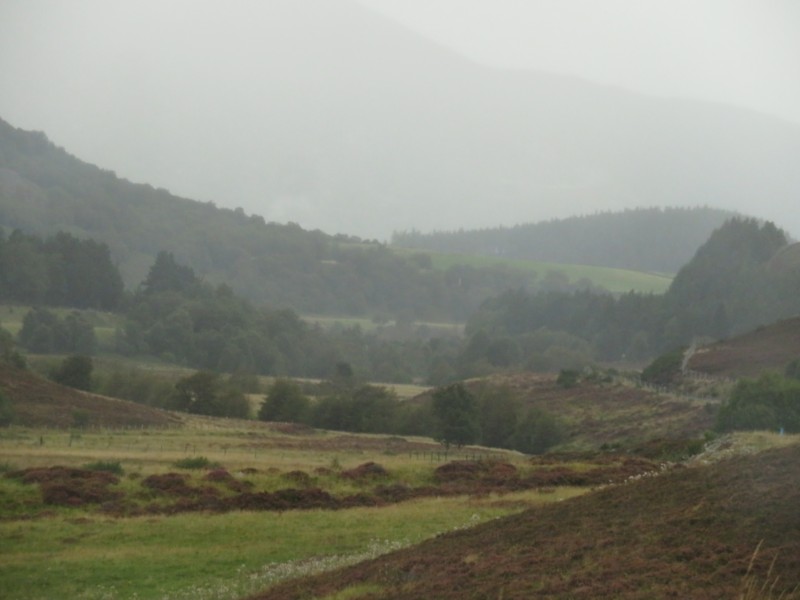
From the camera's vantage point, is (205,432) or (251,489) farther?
(205,432)

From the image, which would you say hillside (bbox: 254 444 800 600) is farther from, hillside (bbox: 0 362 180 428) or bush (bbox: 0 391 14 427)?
hillside (bbox: 0 362 180 428)

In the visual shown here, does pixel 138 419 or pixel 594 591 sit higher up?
pixel 594 591

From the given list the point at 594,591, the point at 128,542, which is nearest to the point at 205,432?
the point at 128,542

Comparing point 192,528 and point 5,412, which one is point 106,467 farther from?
point 5,412

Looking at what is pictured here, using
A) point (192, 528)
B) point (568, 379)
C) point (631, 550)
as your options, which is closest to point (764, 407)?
point (192, 528)

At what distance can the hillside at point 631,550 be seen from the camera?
488 inches

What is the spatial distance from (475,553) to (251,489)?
642 inches

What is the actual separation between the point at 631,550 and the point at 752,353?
64415mm

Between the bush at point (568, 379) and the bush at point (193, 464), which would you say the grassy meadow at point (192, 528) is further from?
the bush at point (568, 379)

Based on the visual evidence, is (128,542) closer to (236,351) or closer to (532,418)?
(532,418)

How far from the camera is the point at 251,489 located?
105ft

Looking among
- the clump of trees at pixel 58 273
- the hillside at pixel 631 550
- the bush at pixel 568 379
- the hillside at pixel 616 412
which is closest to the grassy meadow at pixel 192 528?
the hillside at pixel 631 550

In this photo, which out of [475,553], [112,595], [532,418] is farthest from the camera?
[532,418]

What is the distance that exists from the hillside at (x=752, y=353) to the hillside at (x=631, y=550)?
48.9m
